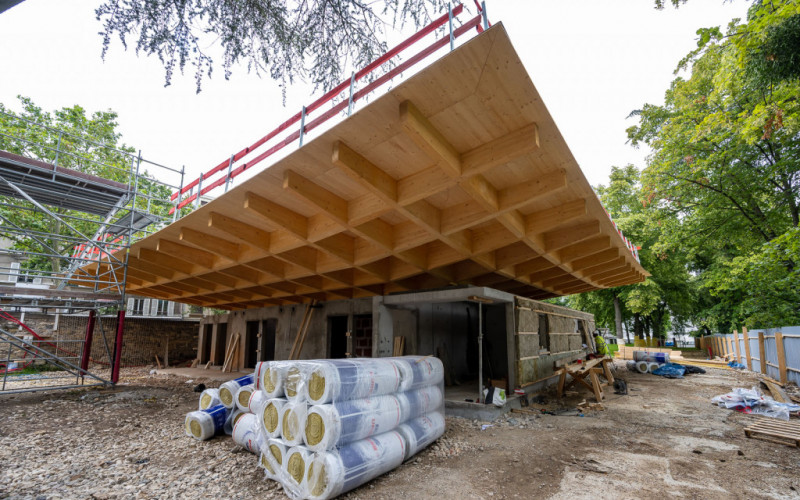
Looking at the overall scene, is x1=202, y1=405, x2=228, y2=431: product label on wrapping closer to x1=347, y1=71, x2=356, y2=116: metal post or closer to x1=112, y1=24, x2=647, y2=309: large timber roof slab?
x1=112, y1=24, x2=647, y2=309: large timber roof slab

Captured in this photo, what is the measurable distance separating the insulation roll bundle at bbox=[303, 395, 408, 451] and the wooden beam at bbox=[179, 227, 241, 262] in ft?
18.8

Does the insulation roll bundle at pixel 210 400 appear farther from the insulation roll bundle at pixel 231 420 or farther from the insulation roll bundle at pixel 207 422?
the insulation roll bundle at pixel 231 420

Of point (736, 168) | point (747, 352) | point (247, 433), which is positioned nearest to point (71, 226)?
point (247, 433)

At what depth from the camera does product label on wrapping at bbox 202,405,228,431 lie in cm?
568

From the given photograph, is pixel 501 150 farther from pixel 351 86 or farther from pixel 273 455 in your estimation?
pixel 273 455

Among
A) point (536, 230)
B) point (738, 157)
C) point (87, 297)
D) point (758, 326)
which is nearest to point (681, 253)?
point (758, 326)

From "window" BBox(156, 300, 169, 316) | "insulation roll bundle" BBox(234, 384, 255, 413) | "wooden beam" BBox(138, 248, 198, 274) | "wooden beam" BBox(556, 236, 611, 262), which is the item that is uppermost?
"wooden beam" BBox(556, 236, 611, 262)

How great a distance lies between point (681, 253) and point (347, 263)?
18.1 m

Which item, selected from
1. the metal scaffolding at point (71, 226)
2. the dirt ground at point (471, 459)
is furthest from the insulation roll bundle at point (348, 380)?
the metal scaffolding at point (71, 226)

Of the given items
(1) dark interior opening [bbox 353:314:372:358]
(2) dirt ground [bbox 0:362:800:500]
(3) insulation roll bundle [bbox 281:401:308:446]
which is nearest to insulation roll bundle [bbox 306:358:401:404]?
(3) insulation roll bundle [bbox 281:401:308:446]

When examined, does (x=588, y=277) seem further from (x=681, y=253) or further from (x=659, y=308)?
(x=659, y=308)

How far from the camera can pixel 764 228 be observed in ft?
45.1

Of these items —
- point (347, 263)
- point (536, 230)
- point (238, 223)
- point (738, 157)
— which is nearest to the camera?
point (536, 230)

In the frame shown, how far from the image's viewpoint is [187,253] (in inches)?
372
